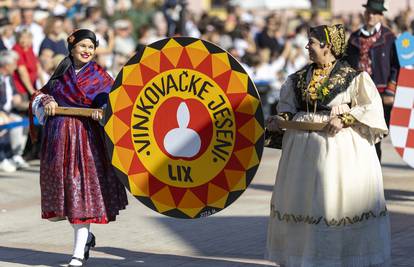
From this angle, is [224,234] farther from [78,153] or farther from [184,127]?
[184,127]

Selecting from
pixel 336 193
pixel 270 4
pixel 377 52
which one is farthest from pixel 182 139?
pixel 270 4

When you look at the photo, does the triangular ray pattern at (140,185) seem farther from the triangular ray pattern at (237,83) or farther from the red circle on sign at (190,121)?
the triangular ray pattern at (237,83)

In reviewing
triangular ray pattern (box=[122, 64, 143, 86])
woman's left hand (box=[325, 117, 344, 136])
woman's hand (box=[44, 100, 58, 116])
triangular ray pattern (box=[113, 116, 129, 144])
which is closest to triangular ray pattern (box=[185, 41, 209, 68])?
triangular ray pattern (box=[122, 64, 143, 86])

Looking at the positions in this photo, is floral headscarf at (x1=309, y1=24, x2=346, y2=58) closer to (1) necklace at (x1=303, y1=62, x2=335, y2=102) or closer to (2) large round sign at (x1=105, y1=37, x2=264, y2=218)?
(1) necklace at (x1=303, y1=62, x2=335, y2=102)

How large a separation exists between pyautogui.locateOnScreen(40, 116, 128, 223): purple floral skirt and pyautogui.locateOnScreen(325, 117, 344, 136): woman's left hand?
155 centimetres

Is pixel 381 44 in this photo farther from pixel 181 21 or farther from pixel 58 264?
pixel 181 21

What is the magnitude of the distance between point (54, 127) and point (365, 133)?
1996 millimetres

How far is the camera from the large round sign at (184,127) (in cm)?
712

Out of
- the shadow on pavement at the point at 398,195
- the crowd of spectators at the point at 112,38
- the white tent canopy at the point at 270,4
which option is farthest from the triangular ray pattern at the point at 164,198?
the white tent canopy at the point at 270,4

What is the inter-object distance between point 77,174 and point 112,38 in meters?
10.1

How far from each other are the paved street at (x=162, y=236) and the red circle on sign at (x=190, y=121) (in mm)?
895

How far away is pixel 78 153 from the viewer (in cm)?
764

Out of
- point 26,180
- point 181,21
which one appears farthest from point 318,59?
point 181,21

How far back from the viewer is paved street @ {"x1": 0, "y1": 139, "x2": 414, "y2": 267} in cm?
791
